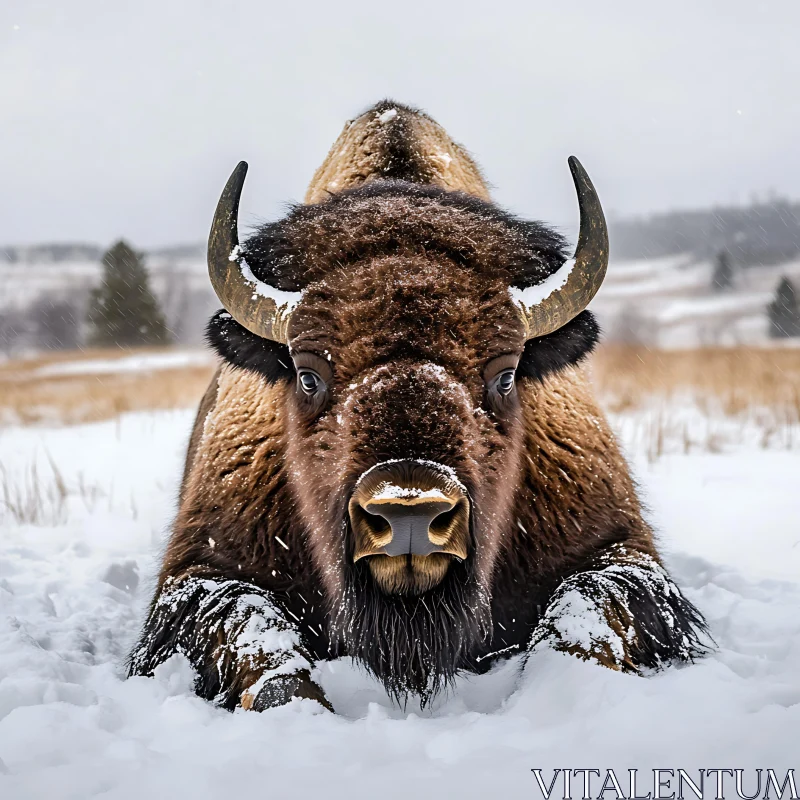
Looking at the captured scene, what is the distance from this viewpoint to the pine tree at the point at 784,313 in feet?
53.4

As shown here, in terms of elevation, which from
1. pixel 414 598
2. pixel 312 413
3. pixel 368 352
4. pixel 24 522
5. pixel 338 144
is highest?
pixel 338 144

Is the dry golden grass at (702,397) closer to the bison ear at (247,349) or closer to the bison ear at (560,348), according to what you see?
the bison ear at (560,348)

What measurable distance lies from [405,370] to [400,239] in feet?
2.18

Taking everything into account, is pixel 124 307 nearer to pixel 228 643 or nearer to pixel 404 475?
pixel 228 643

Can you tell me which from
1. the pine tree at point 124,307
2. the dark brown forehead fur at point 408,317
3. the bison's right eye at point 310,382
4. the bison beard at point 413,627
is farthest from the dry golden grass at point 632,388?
the pine tree at point 124,307

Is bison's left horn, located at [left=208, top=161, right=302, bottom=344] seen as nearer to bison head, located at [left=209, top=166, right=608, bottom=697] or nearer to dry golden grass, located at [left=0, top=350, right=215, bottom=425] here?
bison head, located at [left=209, top=166, right=608, bottom=697]

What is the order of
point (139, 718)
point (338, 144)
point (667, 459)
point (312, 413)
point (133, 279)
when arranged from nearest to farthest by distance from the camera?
point (139, 718), point (312, 413), point (338, 144), point (667, 459), point (133, 279)

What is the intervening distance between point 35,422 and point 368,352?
12.3m

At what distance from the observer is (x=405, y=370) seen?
8.36ft

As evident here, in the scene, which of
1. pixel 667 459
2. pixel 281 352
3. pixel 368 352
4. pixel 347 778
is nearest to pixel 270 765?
pixel 347 778

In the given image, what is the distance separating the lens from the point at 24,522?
5.63 metres

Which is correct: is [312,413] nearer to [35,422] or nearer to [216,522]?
[216,522]

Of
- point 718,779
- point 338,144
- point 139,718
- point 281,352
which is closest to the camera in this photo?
point 718,779

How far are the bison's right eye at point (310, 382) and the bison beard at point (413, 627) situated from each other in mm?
677
